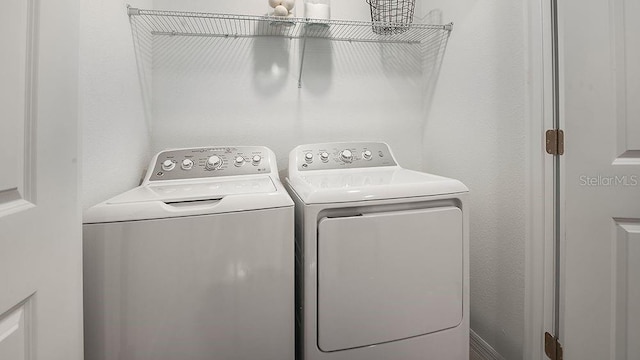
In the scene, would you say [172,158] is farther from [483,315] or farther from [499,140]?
[483,315]

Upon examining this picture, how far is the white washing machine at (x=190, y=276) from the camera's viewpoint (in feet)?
2.85

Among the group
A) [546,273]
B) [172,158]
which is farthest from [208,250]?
[546,273]

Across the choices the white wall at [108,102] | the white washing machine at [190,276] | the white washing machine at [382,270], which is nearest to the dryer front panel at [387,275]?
the white washing machine at [382,270]

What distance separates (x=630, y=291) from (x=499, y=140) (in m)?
0.71

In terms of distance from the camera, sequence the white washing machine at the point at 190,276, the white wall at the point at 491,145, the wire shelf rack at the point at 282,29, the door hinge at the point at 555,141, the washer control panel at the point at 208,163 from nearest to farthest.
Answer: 1. the white washing machine at the point at 190,276
2. the door hinge at the point at 555,141
3. the white wall at the point at 491,145
4. the washer control panel at the point at 208,163
5. the wire shelf rack at the point at 282,29

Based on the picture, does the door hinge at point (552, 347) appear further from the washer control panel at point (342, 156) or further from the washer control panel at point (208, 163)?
the washer control panel at point (208, 163)

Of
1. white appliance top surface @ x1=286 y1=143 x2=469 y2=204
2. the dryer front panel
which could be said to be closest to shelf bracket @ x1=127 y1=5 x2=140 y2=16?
white appliance top surface @ x1=286 y1=143 x2=469 y2=204

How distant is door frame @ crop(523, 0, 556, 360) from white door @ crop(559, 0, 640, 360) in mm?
51

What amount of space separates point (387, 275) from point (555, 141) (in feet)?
2.73

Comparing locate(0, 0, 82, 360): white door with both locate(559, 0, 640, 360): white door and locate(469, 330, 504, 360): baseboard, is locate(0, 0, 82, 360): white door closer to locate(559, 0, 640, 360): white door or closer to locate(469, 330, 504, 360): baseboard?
locate(559, 0, 640, 360): white door

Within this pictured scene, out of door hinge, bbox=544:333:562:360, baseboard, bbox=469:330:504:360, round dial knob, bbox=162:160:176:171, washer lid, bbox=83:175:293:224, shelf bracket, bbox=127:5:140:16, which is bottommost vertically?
baseboard, bbox=469:330:504:360

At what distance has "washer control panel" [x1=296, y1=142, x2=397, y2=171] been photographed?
1.56 m

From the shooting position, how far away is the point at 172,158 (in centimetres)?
142

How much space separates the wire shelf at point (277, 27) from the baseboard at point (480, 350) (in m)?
1.71
